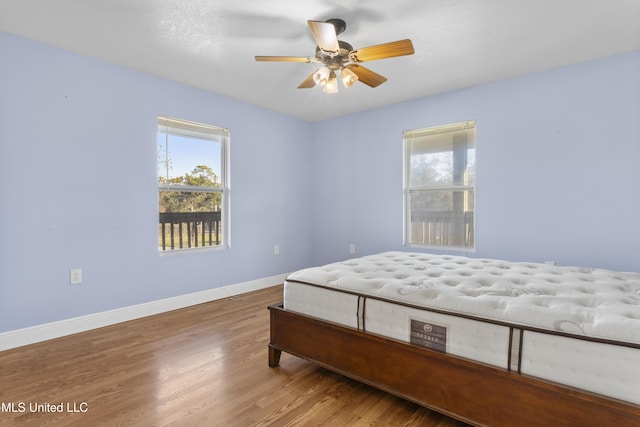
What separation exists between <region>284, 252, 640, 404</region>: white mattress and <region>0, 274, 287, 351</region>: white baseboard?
187 cm

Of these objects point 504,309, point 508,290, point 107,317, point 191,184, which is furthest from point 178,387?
point 191,184

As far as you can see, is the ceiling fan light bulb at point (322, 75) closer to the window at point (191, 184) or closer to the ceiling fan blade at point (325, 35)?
the ceiling fan blade at point (325, 35)

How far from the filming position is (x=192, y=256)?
3.58 m

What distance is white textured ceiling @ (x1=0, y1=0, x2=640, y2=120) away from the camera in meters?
2.11

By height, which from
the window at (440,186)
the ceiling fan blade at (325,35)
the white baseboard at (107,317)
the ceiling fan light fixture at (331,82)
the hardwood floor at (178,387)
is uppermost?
the ceiling fan blade at (325,35)

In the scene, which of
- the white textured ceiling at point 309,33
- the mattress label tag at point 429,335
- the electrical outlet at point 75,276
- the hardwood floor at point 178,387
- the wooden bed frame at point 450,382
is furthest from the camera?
the electrical outlet at point 75,276

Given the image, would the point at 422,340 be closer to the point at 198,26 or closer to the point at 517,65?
the point at 198,26

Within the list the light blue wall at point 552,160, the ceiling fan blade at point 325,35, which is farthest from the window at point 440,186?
the ceiling fan blade at point 325,35

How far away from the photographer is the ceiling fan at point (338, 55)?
1.97 m

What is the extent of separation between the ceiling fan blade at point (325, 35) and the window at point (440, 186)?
7.04ft

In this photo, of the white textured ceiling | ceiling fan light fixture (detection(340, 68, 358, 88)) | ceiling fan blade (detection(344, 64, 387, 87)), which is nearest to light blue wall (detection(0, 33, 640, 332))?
the white textured ceiling

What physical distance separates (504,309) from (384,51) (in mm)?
1711

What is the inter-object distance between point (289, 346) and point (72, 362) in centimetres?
157

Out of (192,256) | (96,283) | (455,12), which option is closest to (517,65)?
(455,12)
